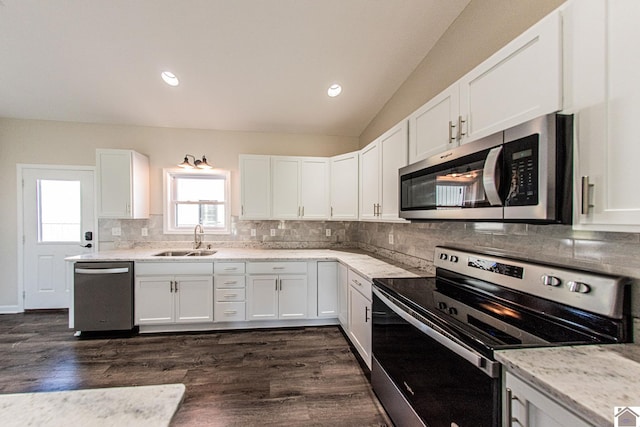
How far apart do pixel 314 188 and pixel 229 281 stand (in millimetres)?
1653

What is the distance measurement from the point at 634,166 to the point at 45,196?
18.5 ft

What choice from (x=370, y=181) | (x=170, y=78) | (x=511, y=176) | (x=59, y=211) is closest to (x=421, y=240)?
(x=370, y=181)

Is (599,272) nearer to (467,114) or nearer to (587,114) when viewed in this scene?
(587,114)

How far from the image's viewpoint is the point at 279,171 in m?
3.69

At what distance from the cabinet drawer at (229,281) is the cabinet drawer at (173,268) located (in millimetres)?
130

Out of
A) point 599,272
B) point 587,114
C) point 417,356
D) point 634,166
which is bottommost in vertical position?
point 417,356

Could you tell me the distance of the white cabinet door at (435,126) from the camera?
5.12 ft

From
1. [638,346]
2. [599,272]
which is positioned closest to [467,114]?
[599,272]

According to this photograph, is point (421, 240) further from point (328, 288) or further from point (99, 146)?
point (99, 146)

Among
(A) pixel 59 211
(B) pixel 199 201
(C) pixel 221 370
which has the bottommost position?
(C) pixel 221 370

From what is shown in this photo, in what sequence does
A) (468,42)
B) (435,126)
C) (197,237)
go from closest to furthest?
(435,126)
(468,42)
(197,237)

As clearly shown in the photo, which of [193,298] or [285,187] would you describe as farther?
[285,187]

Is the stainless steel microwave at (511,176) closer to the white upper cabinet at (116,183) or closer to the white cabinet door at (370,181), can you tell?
the white cabinet door at (370,181)

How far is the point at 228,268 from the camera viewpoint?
316cm
